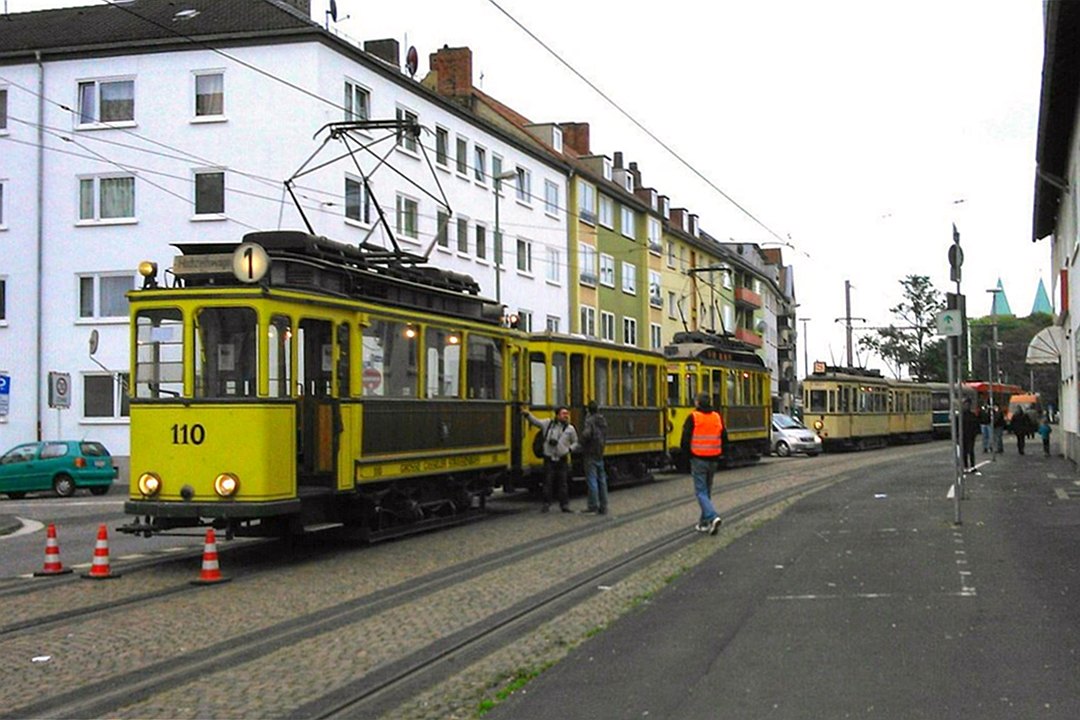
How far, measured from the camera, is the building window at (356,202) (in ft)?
127

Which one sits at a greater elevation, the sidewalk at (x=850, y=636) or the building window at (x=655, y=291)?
the building window at (x=655, y=291)

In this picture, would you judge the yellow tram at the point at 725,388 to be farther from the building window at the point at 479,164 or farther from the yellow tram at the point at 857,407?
the building window at the point at 479,164

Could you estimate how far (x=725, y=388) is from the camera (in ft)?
114

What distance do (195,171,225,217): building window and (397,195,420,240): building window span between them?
5.77 m

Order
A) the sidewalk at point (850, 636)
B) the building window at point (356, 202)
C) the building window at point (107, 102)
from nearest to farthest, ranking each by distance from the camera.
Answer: the sidewalk at point (850, 636) < the building window at point (356, 202) < the building window at point (107, 102)

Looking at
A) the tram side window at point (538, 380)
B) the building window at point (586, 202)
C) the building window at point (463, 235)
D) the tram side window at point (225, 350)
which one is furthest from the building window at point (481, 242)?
the tram side window at point (225, 350)

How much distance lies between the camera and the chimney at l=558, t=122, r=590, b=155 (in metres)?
66.9

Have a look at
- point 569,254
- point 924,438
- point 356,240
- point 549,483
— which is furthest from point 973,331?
point 549,483

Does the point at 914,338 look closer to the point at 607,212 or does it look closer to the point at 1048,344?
the point at 607,212

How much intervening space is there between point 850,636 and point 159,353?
7.69 metres

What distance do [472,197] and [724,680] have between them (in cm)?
4064

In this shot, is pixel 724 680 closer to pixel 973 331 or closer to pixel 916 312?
pixel 916 312

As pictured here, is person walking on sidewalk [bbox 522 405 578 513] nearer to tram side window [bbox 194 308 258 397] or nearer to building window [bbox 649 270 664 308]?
tram side window [bbox 194 308 258 397]

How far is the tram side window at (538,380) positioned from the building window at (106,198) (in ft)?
66.4
